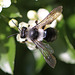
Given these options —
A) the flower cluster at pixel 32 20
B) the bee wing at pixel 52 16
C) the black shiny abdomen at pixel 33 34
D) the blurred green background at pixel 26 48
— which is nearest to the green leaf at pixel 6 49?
the blurred green background at pixel 26 48

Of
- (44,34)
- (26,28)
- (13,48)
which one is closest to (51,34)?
(44,34)

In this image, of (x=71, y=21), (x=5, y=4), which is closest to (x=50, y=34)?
(x=5, y=4)

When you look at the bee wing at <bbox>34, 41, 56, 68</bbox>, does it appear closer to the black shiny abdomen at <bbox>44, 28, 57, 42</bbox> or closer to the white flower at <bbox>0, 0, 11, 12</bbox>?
the black shiny abdomen at <bbox>44, 28, 57, 42</bbox>

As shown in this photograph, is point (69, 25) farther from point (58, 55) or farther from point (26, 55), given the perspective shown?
point (26, 55)

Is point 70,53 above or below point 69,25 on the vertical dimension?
below

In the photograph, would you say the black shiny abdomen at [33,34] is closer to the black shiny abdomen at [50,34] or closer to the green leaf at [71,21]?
the black shiny abdomen at [50,34]

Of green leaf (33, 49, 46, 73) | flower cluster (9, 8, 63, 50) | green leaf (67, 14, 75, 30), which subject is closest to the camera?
flower cluster (9, 8, 63, 50)

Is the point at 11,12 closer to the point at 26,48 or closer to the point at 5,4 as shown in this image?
the point at 5,4

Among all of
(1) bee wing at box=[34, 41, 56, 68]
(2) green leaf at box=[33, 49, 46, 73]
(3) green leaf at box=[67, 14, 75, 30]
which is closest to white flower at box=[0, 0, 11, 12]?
(1) bee wing at box=[34, 41, 56, 68]
